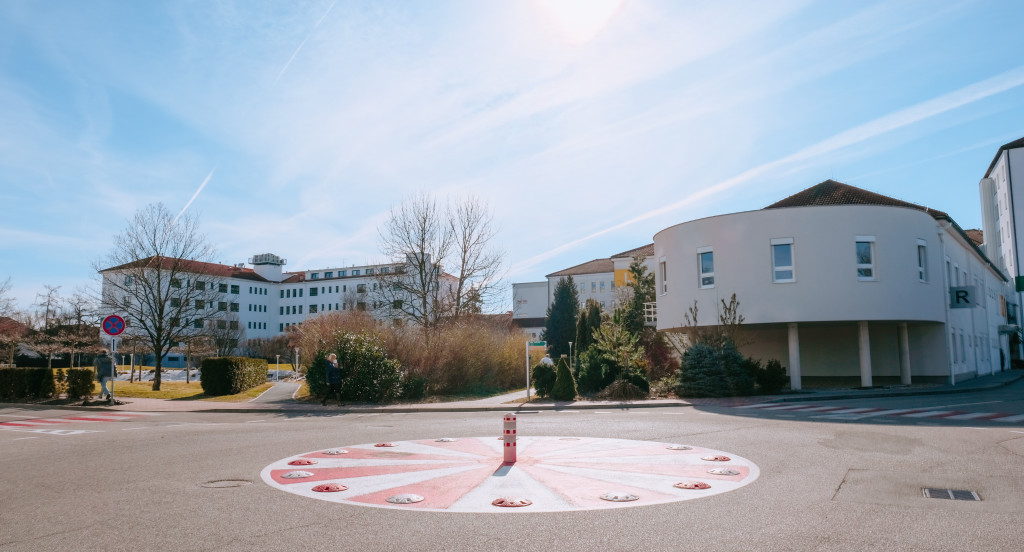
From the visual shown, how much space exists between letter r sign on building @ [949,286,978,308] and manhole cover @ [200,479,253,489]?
1306 inches

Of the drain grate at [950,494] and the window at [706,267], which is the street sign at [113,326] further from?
the drain grate at [950,494]

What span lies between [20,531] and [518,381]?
1164 inches

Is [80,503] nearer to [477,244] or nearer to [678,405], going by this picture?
[678,405]

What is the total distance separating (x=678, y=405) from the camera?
22.4 m

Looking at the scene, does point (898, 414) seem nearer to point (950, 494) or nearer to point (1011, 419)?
point (1011, 419)

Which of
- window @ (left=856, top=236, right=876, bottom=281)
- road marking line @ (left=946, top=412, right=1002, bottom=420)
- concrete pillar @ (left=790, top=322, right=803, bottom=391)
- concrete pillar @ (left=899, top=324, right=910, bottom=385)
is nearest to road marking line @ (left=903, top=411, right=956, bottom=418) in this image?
road marking line @ (left=946, top=412, right=1002, bottom=420)

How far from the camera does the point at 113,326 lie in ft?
77.2

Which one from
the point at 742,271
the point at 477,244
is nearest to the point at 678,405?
the point at 742,271

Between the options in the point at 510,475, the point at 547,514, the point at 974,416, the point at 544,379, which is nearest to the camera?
the point at 547,514

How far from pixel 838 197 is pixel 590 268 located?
61399 millimetres

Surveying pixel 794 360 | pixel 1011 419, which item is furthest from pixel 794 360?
pixel 1011 419

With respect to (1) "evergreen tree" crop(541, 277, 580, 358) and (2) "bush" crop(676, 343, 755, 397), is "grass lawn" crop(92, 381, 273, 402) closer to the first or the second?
(2) "bush" crop(676, 343, 755, 397)

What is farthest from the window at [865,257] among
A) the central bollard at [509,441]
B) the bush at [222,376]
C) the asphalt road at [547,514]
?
the bush at [222,376]

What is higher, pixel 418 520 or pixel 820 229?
pixel 820 229
